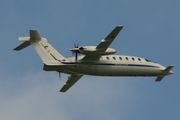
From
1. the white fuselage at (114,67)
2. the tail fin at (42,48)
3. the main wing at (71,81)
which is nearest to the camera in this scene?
the tail fin at (42,48)

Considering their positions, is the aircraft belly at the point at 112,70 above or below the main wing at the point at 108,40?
below

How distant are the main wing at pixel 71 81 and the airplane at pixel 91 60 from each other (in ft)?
5.85

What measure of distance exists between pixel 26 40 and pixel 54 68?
474 cm

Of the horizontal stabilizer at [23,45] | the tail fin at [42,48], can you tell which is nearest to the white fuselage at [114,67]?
the tail fin at [42,48]

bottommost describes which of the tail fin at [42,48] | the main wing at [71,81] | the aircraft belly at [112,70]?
the main wing at [71,81]

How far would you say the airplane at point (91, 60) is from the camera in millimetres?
59781

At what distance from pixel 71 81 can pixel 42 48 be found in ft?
28.2

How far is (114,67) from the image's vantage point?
63.3 m

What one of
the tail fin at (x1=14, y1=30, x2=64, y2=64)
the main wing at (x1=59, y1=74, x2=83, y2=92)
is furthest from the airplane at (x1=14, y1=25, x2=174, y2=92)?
the main wing at (x1=59, y1=74, x2=83, y2=92)

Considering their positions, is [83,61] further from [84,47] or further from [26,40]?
[26,40]

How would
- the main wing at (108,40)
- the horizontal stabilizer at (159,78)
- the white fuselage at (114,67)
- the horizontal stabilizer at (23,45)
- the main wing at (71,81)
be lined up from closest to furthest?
the main wing at (108,40) → the white fuselage at (114,67) → the horizontal stabilizer at (23,45) → the main wing at (71,81) → the horizontal stabilizer at (159,78)

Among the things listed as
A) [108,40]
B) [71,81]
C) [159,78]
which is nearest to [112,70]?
[108,40]

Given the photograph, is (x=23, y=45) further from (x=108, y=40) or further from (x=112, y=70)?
(x=112, y=70)

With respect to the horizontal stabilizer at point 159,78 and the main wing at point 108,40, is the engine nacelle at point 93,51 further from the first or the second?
the horizontal stabilizer at point 159,78
